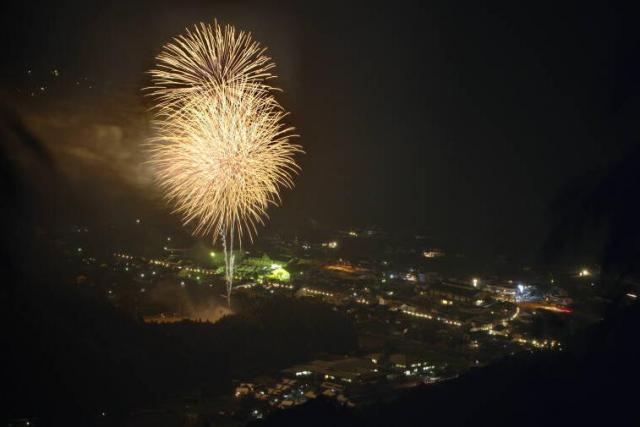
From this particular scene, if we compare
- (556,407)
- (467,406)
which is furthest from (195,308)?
(556,407)

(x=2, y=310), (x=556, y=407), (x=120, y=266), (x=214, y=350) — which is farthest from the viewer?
(x=120, y=266)

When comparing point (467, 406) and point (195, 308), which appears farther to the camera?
point (195, 308)

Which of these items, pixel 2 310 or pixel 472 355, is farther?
pixel 472 355

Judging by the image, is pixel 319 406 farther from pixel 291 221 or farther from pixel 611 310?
pixel 291 221

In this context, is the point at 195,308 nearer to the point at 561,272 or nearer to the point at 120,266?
the point at 120,266

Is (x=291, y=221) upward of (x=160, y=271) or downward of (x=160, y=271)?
upward

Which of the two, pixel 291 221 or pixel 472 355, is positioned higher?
pixel 291 221

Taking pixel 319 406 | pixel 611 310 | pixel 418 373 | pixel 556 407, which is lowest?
pixel 418 373

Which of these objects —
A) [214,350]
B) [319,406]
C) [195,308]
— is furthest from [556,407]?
[195,308]

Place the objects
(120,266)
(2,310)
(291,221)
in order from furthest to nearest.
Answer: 1. (291,221)
2. (120,266)
3. (2,310)
